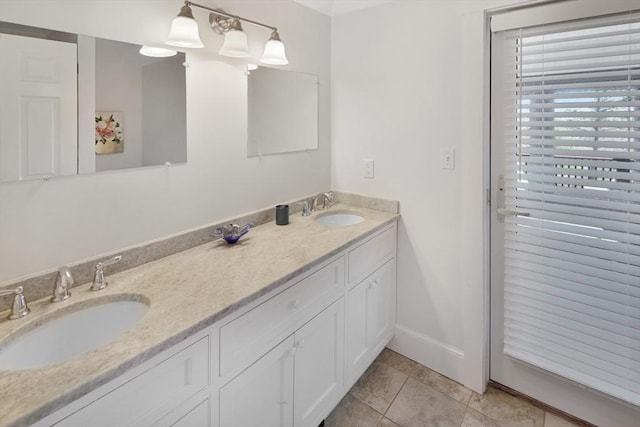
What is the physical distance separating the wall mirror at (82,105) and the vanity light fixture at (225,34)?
13cm

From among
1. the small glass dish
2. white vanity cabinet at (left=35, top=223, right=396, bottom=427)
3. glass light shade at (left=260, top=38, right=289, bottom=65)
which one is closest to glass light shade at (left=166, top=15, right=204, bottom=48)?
glass light shade at (left=260, top=38, right=289, bottom=65)

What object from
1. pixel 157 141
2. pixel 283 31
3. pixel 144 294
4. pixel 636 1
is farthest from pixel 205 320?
pixel 636 1

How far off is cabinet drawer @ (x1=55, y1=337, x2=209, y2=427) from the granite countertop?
0.06m

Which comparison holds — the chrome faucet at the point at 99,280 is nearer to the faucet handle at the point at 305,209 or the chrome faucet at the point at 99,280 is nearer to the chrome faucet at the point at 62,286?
the chrome faucet at the point at 62,286

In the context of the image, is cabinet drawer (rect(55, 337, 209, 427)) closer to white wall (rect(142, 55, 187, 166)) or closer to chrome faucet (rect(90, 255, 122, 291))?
chrome faucet (rect(90, 255, 122, 291))

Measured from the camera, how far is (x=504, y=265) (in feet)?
6.05

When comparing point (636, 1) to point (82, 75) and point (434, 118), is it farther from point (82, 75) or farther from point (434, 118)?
point (82, 75)

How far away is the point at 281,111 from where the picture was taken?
2080mm

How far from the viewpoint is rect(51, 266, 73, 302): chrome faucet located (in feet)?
3.72

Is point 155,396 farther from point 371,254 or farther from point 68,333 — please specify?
point 371,254

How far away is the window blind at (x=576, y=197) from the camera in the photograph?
1466 mm

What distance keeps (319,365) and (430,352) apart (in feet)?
2.99

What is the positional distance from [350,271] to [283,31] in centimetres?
139

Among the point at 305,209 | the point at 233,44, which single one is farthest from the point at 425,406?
the point at 233,44
